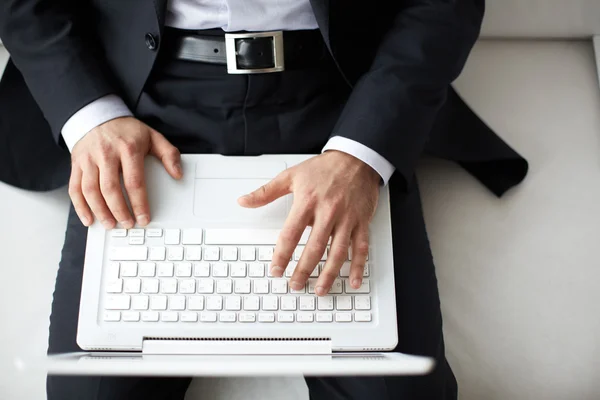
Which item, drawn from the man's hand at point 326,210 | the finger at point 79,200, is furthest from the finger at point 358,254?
the finger at point 79,200

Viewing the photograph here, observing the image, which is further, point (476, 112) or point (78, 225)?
point (476, 112)

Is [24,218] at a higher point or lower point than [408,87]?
lower

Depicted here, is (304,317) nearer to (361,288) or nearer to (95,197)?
(361,288)

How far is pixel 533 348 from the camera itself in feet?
2.68

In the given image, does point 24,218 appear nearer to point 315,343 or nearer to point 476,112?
point 315,343

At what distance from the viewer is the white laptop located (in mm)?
646

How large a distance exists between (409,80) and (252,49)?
0.72ft

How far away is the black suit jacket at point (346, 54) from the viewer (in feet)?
2.40

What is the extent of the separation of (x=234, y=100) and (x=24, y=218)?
40cm

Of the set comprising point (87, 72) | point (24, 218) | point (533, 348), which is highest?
point (87, 72)

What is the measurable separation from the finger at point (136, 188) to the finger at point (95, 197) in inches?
1.3

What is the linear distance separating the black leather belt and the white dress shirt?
1 cm

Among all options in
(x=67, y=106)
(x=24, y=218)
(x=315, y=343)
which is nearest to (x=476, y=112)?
(x=315, y=343)

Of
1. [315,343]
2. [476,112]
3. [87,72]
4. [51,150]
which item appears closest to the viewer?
[315,343]
